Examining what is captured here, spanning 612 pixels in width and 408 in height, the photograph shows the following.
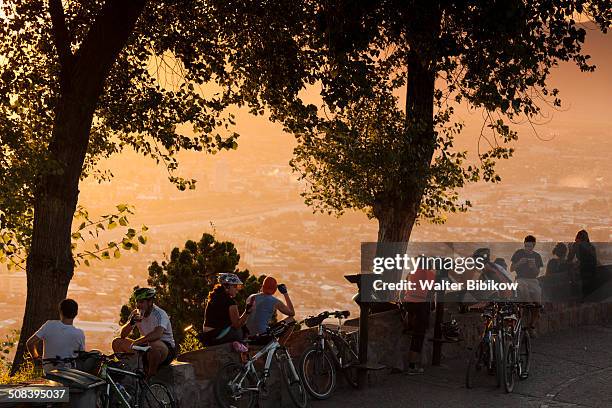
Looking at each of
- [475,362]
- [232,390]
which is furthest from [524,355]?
[232,390]

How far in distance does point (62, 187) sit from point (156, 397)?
6.71 metres

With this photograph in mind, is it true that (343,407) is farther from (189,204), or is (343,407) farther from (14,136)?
(189,204)

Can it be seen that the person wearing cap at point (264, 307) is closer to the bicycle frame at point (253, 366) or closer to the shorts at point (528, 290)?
the bicycle frame at point (253, 366)

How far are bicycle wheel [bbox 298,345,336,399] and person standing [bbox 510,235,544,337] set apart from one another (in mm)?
6001

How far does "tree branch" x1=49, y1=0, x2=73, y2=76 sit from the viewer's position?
656 inches

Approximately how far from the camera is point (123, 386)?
33.2 ft

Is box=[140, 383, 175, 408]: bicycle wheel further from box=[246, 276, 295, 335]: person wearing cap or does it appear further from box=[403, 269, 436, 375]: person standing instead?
box=[403, 269, 436, 375]: person standing

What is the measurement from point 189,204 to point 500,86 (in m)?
170

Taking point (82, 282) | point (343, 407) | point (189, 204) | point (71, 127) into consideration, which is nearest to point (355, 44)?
point (71, 127)

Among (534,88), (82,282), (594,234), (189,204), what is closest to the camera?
(534,88)

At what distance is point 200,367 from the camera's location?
456 inches

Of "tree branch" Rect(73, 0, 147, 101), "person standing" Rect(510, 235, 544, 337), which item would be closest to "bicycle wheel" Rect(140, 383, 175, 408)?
"tree branch" Rect(73, 0, 147, 101)

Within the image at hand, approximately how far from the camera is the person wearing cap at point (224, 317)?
40.2 ft

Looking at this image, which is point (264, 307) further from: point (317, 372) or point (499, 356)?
point (499, 356)
